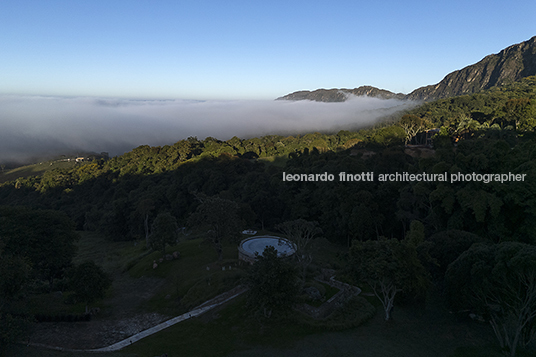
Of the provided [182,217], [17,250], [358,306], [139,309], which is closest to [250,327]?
[358,306]

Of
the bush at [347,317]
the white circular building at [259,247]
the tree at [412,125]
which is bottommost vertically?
the white circular building at [259,247]

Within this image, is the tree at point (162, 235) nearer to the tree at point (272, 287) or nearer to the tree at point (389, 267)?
the tree at point (272, 287)

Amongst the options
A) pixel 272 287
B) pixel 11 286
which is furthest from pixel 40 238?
pixel 272 287

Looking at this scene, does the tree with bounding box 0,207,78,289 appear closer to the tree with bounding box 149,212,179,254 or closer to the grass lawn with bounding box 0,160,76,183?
the tree with bounding box 149,212,179,254

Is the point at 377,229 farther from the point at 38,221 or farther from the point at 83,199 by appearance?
the point at 83,199

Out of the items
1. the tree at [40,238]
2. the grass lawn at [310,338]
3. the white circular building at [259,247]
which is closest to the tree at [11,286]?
the grass lawn at [310,338]

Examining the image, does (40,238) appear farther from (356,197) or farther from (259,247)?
(356,197)
